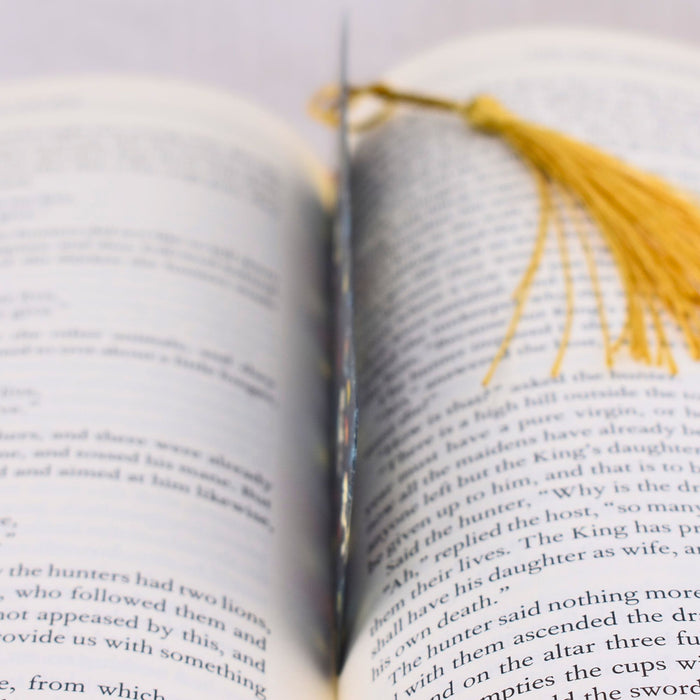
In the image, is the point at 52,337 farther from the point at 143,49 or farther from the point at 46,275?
the point at 143,49

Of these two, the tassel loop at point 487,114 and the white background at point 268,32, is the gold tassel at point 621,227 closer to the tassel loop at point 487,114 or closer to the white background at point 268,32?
the tassel loop at point 487,114

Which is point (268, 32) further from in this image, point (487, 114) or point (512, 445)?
point (512, 445)

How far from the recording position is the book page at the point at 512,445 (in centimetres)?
42

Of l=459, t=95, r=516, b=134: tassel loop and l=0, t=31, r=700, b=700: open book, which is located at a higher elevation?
l=459, t=95, r=516, b=134: tassel loop

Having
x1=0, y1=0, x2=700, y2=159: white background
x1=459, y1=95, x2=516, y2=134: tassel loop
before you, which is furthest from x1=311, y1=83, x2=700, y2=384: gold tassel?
x1=0, y1=0, x2=700, y2=159: white background

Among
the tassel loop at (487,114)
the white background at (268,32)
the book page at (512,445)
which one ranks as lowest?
the book page at (512,445)

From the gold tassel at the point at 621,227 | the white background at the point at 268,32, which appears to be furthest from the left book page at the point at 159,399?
the white background at the point at 268,32

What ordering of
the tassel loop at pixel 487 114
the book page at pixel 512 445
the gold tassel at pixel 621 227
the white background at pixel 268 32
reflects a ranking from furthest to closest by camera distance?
the white background at pixel 268 32 → the tassel loop at pixel 487 114 → the gold tassel at pixel 621 227 → the book page at pixel 512 445

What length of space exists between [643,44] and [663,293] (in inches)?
12.1

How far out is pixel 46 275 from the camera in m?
0.62

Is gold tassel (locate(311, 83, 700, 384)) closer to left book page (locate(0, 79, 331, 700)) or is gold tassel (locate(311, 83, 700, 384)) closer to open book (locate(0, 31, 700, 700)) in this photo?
open book (locate(0, 31, 700, 700))

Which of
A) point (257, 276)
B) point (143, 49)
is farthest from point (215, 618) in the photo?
point (143, 49)

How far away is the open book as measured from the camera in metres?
0.44

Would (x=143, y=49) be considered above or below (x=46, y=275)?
above
